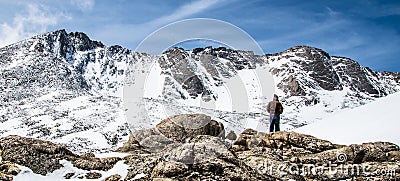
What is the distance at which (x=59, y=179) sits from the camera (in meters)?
11.3

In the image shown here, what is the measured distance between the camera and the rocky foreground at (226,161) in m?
10.2

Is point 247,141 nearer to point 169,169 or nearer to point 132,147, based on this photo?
point 132,147

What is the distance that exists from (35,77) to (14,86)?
10294mm

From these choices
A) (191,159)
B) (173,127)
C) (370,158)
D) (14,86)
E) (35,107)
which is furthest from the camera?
(14,86)

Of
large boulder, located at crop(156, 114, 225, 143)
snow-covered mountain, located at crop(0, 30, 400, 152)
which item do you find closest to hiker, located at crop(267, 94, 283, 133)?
snow-covered mountain, located at crop(0, 30, 400, 152)

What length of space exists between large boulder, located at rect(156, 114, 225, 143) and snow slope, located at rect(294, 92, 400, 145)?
5.58 m

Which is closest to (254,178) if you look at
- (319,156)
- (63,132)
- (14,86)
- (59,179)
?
(319,156)

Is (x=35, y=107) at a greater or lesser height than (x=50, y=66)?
lesser

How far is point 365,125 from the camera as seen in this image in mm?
16625

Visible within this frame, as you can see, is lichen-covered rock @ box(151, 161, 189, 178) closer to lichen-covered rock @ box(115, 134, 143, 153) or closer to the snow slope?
the snow slope

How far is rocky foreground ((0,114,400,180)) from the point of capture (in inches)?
400

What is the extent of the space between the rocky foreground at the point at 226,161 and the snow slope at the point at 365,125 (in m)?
2.24

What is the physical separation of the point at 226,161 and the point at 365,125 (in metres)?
9.11

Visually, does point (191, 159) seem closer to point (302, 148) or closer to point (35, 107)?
point (302, 148)
